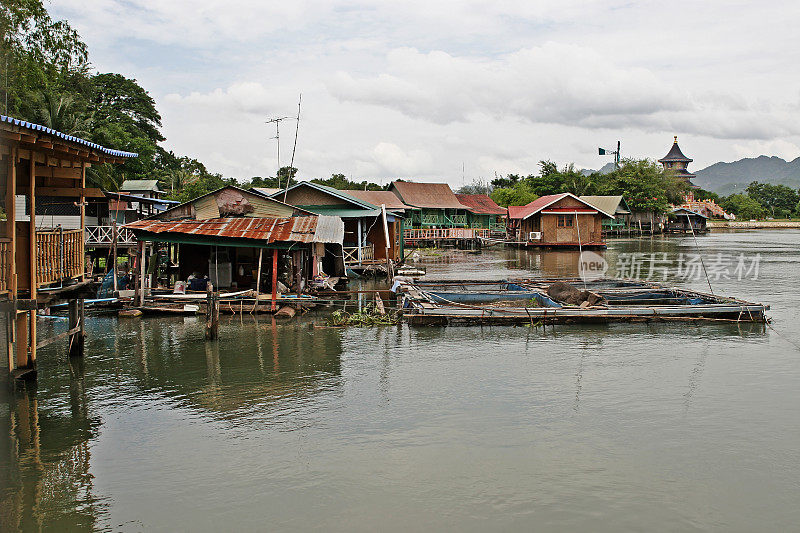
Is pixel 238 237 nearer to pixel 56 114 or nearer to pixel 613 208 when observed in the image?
pixel 56 114

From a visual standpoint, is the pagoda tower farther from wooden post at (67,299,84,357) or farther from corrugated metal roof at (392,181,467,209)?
wooden post at (67,299,84,357)

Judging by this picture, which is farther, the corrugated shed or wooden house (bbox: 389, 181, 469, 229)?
wooden house (bbox: 389, 181, 469, 229)

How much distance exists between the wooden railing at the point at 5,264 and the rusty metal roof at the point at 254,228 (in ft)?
26.1

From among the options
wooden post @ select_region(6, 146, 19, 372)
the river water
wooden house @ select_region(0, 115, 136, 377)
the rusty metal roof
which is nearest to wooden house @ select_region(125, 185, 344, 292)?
the rusty metal roof

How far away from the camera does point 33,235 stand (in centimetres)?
889

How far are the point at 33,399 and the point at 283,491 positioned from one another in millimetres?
5191

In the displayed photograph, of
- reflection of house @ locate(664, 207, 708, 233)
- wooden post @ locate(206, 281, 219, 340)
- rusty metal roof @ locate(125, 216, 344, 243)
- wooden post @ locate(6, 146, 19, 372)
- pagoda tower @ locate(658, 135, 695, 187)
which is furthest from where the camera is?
pagoda tower @ locate(658, 135, 695, 187)

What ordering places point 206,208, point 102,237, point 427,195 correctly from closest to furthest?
point 206,208 < point 102,237 < point 427,195

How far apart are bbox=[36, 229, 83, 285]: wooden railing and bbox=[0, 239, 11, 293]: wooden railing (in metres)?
0.58

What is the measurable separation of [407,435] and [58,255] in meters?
6.07

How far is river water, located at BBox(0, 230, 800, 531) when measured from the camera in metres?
6.43

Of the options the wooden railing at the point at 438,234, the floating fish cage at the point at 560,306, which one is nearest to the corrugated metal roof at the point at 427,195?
the wooden railing at the point at 438,234

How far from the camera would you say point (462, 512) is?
6387 mm

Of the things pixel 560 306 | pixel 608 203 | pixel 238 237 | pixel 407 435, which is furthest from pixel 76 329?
pixel 608 203
